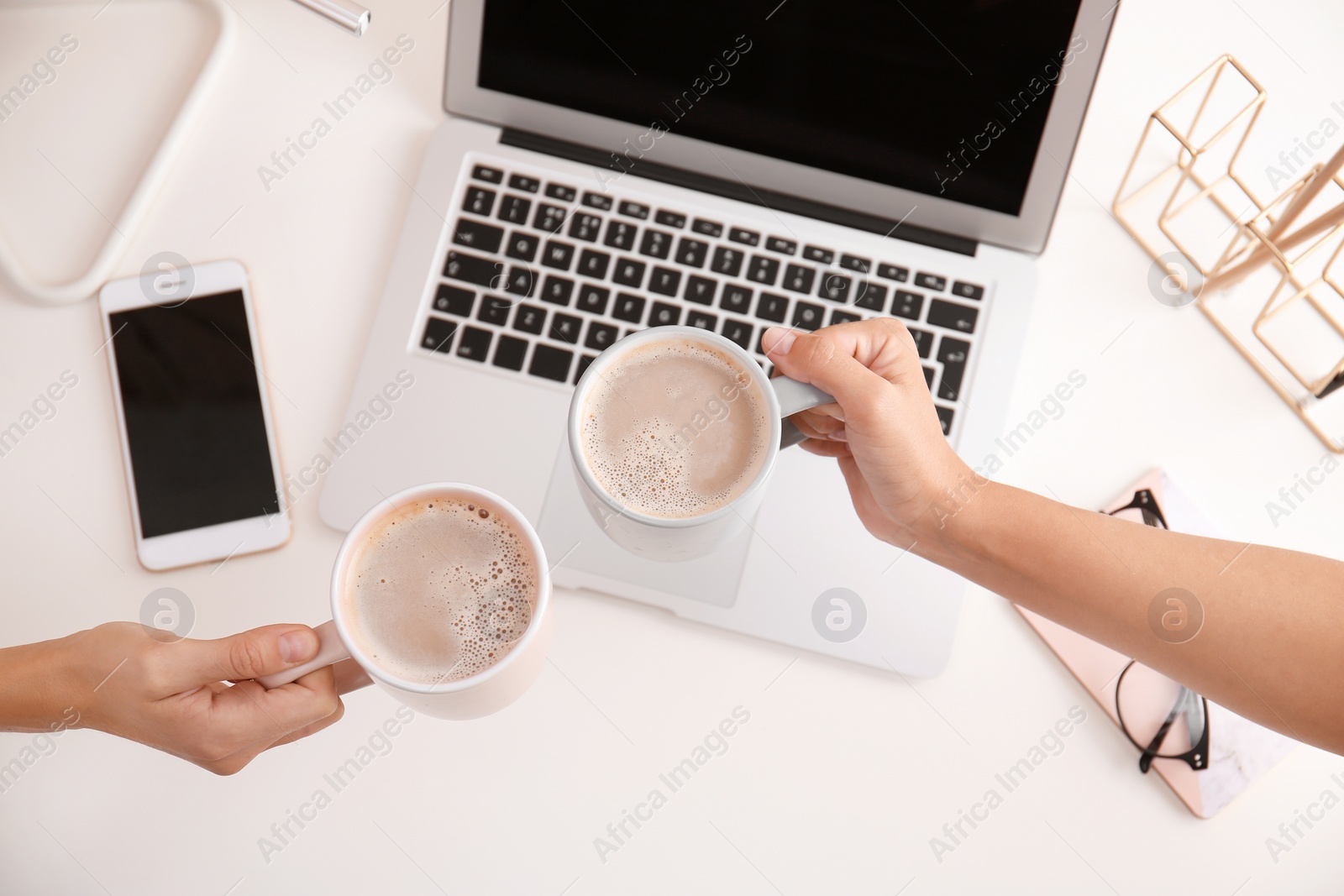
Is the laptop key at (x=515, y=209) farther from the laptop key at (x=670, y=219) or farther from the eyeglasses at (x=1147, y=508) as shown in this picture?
the eyeglasses at (x=1147, y=508)

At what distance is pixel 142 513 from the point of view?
90 centimetres

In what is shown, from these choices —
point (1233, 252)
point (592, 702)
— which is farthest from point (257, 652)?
point (1233, 252)

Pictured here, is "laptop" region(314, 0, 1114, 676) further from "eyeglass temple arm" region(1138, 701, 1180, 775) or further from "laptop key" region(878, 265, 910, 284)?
"eyeglass temple arm" region(1138, 701, 1180, 775)

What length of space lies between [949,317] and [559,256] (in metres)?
0.40

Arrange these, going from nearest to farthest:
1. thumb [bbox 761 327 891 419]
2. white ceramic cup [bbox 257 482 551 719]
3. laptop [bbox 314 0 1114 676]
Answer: white ceramic cup [bbox 257 482 551 719], thumb [bbox 761 327 891 419], laptop [bbox 314 0 1114 676]

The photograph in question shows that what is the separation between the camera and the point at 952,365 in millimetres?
913

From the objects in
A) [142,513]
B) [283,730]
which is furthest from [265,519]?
[283,730]

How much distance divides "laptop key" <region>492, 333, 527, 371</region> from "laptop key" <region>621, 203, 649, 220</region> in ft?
0.56

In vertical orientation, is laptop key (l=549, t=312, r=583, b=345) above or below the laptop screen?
below

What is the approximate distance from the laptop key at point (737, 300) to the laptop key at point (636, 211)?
12 centimetres

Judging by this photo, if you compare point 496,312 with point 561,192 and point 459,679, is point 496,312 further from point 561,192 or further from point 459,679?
point 459,679

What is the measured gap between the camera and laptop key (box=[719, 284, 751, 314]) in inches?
36.2

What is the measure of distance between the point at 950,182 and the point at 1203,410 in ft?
1.19

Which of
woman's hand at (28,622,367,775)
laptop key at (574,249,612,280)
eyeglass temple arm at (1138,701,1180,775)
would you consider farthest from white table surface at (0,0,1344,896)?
laptop key at (574,249,612,280)
